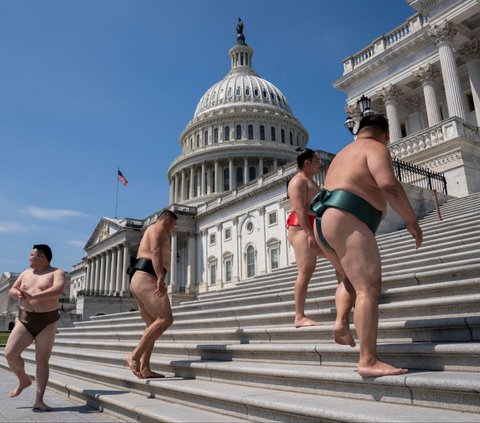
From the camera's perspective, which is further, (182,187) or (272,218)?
(182,187)

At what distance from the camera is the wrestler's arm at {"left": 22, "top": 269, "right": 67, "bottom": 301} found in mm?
5922

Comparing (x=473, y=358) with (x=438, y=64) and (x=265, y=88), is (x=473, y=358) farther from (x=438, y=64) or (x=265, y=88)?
(x=265, y=88)

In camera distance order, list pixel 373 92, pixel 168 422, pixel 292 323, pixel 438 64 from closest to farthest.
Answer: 1. pixel 168 422
2. pixel 292 323
3. pixel 438 64
4. pixel 373 92

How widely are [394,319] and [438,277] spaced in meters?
1.47

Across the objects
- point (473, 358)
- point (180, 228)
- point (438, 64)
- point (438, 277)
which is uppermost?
point (438, 64)

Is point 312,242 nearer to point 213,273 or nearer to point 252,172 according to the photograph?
point 213,273

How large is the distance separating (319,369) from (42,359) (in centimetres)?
385

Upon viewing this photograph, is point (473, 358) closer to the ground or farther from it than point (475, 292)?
closer to the ground

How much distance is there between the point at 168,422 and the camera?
14.1ft

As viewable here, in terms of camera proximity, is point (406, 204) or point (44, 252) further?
point (44, 252)

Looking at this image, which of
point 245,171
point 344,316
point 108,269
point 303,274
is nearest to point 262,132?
point 245,171

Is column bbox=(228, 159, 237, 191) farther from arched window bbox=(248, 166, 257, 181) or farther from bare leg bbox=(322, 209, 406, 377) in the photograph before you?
bare leg bbox=(322, 209, 406, 377)

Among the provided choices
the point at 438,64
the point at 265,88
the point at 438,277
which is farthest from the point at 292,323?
the point at 265,88

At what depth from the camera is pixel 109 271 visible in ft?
219
